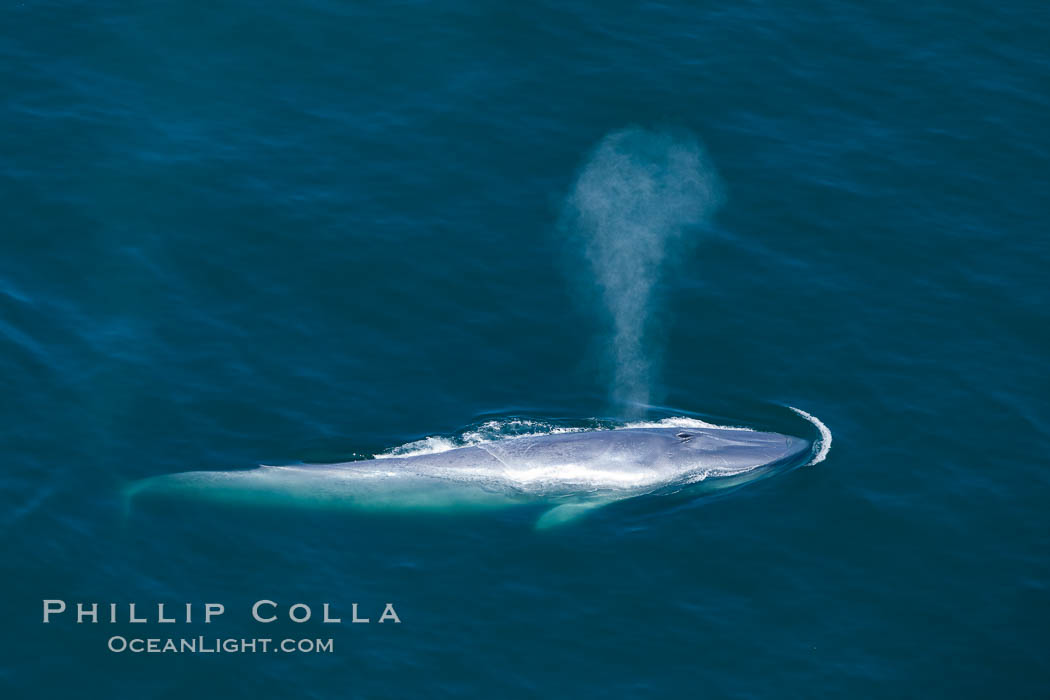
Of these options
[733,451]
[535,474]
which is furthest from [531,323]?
[733,451]

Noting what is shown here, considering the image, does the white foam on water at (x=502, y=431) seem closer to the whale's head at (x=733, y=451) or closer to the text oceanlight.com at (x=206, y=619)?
the whale's head at (x=733, y=451)

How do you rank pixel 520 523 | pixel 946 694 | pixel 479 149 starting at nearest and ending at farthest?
pixel 946 694 → pixel 520 523 → pixel 479 149

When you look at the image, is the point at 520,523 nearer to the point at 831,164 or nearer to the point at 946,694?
the point at 946,694

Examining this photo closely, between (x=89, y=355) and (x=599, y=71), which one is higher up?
(x=599, y=71)

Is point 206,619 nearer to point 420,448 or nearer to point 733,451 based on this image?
point 420,448

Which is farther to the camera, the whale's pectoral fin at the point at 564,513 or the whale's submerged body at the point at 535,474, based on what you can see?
the whale's pectoral fin at the point at 564,513

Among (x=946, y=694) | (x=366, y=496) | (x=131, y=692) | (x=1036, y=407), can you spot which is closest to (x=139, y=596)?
(x=131, y=692)

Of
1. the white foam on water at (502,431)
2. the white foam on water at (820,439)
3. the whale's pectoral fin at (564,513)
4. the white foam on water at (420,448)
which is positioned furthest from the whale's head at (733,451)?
the white foam on water at (420,448)

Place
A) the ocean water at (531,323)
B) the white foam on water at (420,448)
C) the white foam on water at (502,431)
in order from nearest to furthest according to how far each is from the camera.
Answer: the ocean water at (531,323) → the white foam on water at (420,448) → the white foam on water at (502,431)
